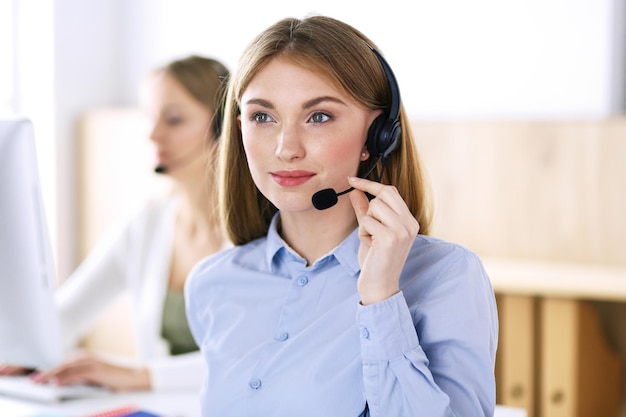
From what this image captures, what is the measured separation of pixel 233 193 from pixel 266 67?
11.1 inches

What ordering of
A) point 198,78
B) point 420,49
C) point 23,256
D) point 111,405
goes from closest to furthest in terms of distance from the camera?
point 23,256 → point 111,405 → point 198,78 → point 420,49

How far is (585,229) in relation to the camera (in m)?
2.52

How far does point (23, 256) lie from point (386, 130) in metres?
0.64

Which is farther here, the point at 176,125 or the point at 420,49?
the point at 420,49

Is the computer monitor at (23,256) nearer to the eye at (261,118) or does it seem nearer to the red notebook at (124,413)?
the red notebook at (124,413)

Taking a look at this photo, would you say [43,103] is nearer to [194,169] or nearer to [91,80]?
[91,80]

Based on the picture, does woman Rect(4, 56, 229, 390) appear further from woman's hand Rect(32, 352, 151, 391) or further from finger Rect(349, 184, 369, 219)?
finger Rect(349, 184, 369, 219)

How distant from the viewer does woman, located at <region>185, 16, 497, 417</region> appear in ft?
3.51

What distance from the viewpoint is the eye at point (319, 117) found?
1.16 metres

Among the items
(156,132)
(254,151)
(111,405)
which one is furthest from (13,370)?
(254,151)

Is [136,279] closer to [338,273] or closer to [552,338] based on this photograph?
[338,273]

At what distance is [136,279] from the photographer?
6.91 feet

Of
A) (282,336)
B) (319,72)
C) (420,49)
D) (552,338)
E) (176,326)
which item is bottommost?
(552,338)

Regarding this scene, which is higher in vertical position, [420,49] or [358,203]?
[420,49]
